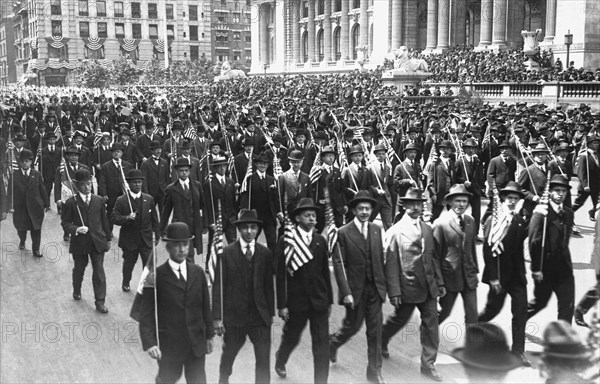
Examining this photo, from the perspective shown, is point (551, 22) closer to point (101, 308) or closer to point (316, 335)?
point (101, 308)

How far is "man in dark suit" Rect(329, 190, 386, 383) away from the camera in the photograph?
6945 mm

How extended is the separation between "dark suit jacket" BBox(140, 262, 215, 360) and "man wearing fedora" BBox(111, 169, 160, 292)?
3798 mm

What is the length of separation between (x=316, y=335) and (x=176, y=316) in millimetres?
1396

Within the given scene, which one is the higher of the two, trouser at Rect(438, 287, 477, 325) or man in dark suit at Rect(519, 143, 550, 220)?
man in dark suit at Rect(519, 143, 550, 220)

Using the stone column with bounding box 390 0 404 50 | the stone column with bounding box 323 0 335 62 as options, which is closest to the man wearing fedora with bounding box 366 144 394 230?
the stone column with bounding box 390 0 404 50

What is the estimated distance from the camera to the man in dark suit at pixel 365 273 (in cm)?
695

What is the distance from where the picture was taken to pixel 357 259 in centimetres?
700

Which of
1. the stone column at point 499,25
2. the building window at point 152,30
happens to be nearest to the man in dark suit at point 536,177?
the stone column at point 499,25

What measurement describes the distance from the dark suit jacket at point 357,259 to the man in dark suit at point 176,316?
1514 millimetres

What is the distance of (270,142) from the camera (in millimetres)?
15234

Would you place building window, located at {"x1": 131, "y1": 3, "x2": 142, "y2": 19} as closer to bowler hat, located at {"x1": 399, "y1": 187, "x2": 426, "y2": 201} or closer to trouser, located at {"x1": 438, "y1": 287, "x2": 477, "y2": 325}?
bowler hat, located at {"x1": 399, "y1": 187, "x2": 426, "y2": 201}

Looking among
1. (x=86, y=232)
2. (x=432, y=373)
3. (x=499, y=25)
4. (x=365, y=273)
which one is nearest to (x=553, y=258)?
(x=432, y=373)

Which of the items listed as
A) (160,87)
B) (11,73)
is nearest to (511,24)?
(160,87)

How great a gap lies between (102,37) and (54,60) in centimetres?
763
